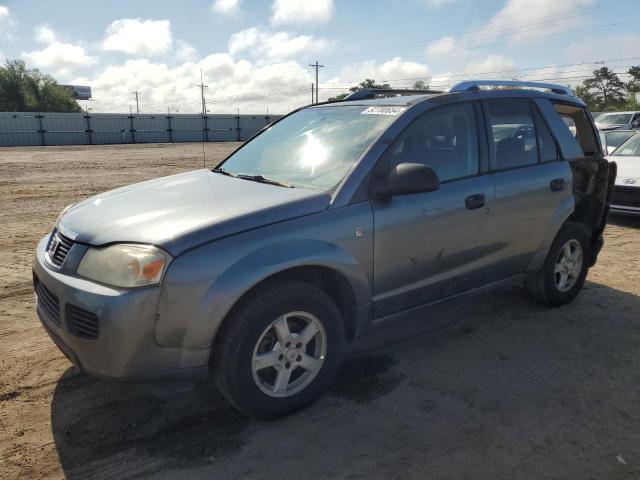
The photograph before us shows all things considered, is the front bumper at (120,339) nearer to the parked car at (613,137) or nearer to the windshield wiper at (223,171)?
the windshield wiper at (223,171)

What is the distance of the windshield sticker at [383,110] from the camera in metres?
3.48

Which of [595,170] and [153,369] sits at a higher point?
[595,170]

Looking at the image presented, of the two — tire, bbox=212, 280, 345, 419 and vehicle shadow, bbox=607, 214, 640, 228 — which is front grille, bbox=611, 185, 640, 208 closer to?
vehicle shadow, bbox=607, 214, 640, 228

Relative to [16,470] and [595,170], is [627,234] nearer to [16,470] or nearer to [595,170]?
[595,170]

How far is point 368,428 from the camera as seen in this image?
290 cm

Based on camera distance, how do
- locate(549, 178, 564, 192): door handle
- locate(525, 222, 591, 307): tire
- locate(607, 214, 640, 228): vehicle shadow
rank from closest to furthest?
locate(549, 178, 564, 192): door handle < locate(525, 222, 591, 307): tire < locate(607, 214, 640, 228): vehicle shadow

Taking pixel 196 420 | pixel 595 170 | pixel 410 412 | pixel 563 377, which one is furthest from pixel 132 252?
pixel 595 170

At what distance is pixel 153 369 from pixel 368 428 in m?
1.21

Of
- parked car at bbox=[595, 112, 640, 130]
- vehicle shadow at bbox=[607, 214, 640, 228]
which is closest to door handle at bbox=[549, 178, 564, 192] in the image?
vehicle shadow at bbox=[607, 214, 640, 228]

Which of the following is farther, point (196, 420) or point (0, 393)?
point (0, 393)

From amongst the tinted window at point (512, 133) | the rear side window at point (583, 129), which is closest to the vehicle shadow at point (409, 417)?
the tinted window at point (512, 133)

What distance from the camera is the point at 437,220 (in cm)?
340

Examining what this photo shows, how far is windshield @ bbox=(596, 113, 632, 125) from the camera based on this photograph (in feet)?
62.5

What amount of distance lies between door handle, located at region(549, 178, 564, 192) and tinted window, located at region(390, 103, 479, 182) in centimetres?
87
